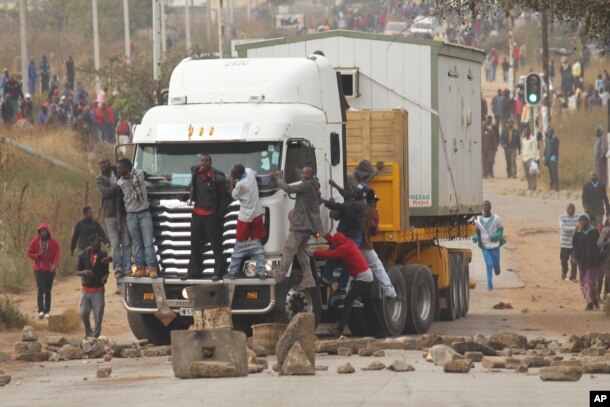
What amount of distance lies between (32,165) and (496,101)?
24.7m

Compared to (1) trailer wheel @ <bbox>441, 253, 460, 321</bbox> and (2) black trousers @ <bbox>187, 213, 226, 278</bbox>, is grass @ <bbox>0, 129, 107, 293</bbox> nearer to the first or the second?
(1) trailer wheel @ <bbox>441, 253, 460, 321</bbox>

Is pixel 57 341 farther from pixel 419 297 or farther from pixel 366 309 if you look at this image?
pixel 419 297

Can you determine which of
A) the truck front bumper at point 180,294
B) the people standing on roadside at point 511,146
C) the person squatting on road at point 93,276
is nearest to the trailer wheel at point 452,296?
the person squatting on road at point 93,276

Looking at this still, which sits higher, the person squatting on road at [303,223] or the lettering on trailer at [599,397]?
the person squatting on road at [303,223]

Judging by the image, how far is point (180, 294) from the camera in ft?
63.1

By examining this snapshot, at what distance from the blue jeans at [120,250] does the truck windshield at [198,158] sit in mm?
727

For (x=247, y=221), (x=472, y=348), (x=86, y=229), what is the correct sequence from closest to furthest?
1. (x=472, y=348)
2. (x=247, y=221)
3. (x=86, y=229)

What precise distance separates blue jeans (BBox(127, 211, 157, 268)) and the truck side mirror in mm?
2576

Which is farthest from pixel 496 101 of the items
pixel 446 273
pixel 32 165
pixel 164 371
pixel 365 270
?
pixel 164 371

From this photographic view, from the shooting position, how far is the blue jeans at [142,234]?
19.2 m

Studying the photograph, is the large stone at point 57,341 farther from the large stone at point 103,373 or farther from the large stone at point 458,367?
the large stone at point 458,367

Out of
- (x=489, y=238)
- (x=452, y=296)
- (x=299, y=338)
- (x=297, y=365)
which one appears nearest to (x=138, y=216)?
(x=299, y=338)

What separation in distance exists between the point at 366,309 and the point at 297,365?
17.0 feet

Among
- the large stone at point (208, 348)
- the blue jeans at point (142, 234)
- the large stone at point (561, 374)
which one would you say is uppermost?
the blue jeans at point (142, 234)
